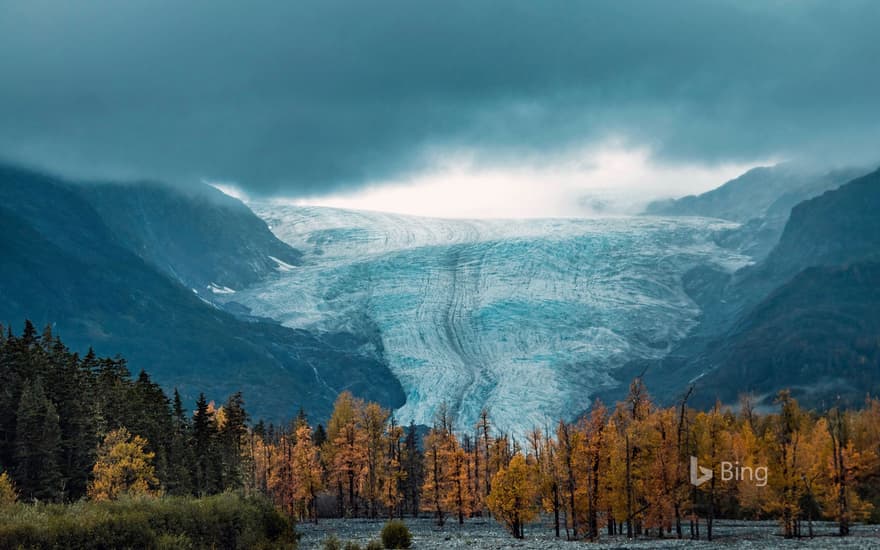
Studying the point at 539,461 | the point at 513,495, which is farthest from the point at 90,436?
the point at 539,461

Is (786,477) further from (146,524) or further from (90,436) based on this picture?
(90,436)

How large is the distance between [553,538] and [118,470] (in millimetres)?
36096

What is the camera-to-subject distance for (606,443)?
86.6 metres

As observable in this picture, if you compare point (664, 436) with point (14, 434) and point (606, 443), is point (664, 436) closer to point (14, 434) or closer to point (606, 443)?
point (606, 443)

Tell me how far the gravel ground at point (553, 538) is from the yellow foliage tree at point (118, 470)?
47.5 feet

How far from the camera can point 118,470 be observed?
8100cm

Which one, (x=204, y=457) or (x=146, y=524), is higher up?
(x=204, y=457)

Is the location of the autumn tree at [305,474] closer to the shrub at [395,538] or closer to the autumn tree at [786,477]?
the shrub at [395,538]

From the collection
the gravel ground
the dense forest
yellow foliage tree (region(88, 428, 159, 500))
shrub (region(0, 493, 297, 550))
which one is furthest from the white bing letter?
yellow foliage tree (region(88, 428, 159, 500))

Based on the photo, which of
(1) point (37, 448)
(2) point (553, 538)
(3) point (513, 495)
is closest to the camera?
(1) point (37, 448)

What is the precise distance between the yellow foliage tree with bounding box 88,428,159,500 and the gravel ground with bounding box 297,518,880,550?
1448cm

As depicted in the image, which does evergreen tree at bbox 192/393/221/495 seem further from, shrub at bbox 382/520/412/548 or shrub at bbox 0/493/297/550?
shrub at bbox 0/493/297/550

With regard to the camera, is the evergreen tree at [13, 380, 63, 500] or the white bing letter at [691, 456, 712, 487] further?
the white bing letter at [691, 456, 712, 487]

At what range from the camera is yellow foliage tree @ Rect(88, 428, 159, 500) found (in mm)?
80938
